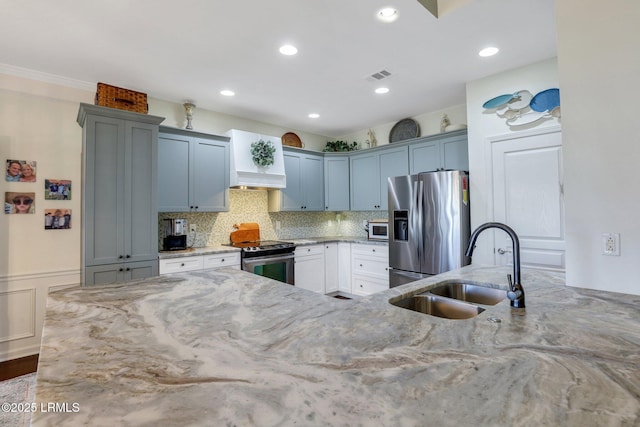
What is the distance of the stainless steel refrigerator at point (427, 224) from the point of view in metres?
3.21

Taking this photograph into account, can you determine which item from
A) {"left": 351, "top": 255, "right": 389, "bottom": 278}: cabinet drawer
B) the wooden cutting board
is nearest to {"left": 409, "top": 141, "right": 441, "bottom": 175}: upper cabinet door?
{"left": 351, "top": 255, "right": 389, "bottom": 278}: cabinet drawer

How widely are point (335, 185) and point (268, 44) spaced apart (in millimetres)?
2772

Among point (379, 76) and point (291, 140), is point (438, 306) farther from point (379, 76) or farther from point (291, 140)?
point (291, 140)

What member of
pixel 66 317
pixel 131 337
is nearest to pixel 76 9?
pixel 66 317

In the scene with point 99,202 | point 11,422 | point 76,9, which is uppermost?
point 76,9

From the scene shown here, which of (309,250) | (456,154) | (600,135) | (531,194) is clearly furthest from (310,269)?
(600,135)

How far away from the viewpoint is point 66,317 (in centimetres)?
114

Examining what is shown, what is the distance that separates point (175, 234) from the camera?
11.8 ft

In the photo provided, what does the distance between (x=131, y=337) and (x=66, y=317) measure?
395 mm

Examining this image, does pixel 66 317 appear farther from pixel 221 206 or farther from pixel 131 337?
pixel 221 206

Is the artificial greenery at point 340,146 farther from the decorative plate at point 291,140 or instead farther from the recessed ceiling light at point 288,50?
the recessed ceiling light at point 288,50

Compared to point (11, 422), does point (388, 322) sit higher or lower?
higher

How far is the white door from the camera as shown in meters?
2.75

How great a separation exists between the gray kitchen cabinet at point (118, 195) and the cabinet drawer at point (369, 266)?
2.69 meters
